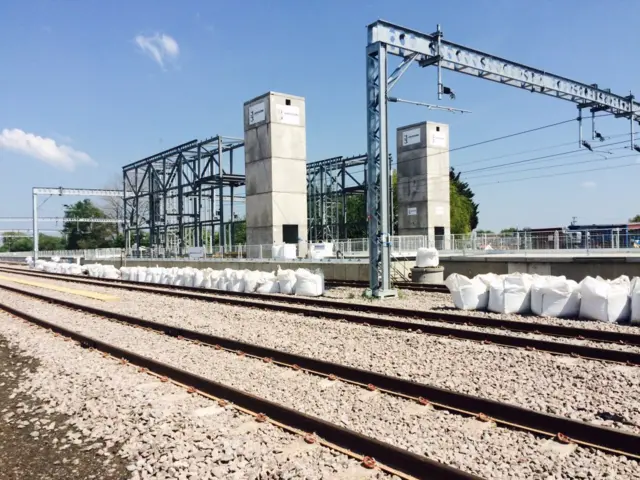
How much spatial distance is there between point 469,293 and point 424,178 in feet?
105

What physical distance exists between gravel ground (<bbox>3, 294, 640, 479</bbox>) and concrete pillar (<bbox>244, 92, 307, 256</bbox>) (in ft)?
86.2

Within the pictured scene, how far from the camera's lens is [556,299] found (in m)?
12.1

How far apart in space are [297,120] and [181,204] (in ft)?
55.7

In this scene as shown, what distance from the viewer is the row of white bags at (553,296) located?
11.4 m

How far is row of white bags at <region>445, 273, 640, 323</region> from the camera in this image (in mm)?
11422

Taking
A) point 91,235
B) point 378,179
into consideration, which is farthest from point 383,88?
point 91,235

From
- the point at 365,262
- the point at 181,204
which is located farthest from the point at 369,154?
the point at 181,204

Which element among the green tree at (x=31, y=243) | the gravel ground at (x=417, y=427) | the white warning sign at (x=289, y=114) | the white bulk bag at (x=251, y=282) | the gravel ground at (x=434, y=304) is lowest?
the gravel ground at (x=417, y=427)

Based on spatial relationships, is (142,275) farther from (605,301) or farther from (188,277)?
(605,301)

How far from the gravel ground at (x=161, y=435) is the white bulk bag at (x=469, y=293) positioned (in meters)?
8.69

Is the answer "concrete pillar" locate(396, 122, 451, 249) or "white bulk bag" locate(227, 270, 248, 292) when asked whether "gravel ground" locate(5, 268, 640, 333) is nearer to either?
"white bulk bag" locate(227, 270, 248, 292)

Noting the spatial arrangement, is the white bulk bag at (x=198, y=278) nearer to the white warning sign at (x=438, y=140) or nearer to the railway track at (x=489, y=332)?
the railway track at (x=489, y=332)

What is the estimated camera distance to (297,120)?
35.7 m

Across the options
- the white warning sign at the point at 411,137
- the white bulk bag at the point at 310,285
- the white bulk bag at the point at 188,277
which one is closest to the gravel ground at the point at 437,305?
the white bulk bag at the point at 310,285
